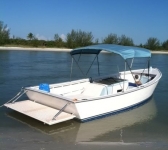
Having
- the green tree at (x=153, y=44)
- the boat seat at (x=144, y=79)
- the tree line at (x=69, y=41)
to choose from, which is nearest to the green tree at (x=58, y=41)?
the tree line at (x=69, y=41)

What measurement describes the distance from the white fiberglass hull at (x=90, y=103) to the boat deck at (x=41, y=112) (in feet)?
0.52

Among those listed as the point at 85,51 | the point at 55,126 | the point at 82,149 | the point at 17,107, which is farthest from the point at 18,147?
the point at 85,51

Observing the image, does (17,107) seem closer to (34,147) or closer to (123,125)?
(34,147)

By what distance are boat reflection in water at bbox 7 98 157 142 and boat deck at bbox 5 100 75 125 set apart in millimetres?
291

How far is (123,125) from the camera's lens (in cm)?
721

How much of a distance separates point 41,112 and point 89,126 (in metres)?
1.41

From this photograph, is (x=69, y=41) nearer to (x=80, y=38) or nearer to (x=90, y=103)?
(x=80, y=38)

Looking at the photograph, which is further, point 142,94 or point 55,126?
point 142,94

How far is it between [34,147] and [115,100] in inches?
131

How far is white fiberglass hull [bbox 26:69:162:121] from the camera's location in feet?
21.8

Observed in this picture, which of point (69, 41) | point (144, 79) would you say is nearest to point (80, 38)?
point (69, 41)

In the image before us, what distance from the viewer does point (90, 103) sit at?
682cm

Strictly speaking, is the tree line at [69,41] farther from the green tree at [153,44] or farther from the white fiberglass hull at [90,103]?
the white fiberglass hull at [90,103]

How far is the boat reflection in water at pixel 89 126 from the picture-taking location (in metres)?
6.12
